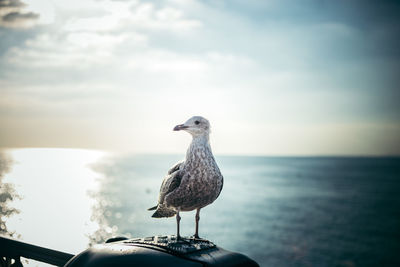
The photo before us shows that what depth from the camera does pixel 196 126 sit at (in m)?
3.10

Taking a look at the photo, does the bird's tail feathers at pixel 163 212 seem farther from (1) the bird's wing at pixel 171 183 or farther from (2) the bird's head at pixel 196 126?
(2) the bird's head at pixel 196 126

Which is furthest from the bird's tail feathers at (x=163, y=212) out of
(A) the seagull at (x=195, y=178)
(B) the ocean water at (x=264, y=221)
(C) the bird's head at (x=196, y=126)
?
(B) the ocean water at (x=264, y=221)

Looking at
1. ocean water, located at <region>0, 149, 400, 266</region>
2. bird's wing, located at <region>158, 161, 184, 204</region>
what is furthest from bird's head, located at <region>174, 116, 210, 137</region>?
ocean water, located at <region>0, 149, 400, 266</region>

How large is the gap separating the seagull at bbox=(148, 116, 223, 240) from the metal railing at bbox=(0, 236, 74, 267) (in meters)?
1.18

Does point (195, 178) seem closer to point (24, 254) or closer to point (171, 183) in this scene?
point (171, 183)

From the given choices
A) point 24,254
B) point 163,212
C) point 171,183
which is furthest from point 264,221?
point 171,183

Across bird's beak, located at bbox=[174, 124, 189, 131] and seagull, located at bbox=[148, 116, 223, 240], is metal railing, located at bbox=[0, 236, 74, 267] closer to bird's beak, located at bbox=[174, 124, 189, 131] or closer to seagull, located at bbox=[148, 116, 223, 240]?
seagull, located at bbox=[148, 116, 223, 240]

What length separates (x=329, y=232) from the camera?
49000 mm

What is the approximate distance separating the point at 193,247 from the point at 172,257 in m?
0.26

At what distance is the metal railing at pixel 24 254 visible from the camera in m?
3.14

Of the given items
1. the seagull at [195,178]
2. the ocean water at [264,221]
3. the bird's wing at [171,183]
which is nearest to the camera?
the seagull at [195,178]

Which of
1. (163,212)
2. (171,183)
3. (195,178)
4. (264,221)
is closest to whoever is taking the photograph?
(195,178)

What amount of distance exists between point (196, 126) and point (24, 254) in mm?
2405

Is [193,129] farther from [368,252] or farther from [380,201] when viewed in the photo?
[380,201]
